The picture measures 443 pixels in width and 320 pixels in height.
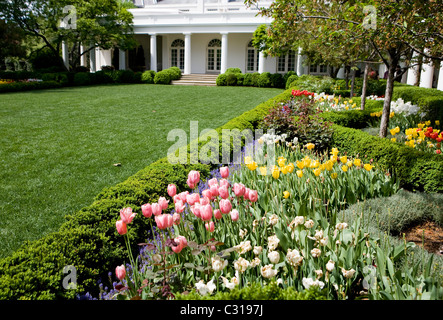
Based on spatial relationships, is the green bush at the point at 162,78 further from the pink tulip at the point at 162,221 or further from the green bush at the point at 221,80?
the pink tulip at the point at 162,221

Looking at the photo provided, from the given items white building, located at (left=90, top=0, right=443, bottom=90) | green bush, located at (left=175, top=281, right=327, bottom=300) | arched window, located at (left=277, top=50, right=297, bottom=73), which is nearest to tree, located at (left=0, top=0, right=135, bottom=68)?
white building, located at (left=90, top=0, right=443, bottom=90)

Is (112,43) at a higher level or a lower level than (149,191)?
higher

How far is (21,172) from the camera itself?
17.5 ft

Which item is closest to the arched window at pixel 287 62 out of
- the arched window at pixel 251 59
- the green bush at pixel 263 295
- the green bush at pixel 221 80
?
the arched window at pixel 251 59

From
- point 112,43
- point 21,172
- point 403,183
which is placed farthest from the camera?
point 112,43

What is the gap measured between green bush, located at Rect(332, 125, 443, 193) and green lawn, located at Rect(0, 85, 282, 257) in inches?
146

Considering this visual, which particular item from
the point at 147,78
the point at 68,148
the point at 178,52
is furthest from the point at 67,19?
the point at 68,148

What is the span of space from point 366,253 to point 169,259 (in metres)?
1.40

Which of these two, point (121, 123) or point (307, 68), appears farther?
point (307, 68)

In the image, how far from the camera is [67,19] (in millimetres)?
24375

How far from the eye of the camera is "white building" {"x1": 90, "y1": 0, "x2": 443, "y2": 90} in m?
27.2

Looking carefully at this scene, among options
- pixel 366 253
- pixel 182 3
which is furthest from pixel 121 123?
pixel 182 3

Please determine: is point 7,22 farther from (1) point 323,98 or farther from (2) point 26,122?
(1) point 323,98
